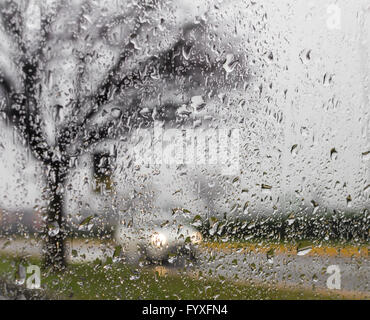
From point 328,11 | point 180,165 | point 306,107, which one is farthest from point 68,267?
point 328,11

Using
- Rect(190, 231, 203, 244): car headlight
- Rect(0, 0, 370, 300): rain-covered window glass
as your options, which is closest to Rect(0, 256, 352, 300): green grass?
Rect(0, 0, 370, 300): rain-covered window glass

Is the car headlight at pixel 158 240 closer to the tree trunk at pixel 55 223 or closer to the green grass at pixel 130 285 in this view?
the green grass at pixel 130 285

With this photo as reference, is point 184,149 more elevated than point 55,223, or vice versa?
point 184,149

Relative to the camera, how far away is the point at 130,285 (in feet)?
4.10

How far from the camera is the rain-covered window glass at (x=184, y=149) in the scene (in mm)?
1212

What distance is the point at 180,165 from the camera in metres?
1.27

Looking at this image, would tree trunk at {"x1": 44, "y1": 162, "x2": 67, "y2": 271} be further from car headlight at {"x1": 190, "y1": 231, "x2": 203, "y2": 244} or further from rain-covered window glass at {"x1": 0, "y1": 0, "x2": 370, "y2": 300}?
car headlight at {"x1": 190, "y1": 231, "x2": 203, "y2": 244}

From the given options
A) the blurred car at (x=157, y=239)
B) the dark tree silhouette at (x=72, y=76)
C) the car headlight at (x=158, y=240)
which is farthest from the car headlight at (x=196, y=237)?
the dark tree silhouette at (x=72, y=76)

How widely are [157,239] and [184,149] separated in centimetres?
35

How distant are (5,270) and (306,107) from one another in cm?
128

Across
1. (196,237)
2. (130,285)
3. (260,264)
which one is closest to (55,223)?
(130,285)

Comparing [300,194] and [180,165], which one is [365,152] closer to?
[300,194]

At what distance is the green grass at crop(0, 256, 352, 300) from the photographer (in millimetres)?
1225

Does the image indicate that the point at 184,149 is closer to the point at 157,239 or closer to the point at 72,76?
the point at 157,239
